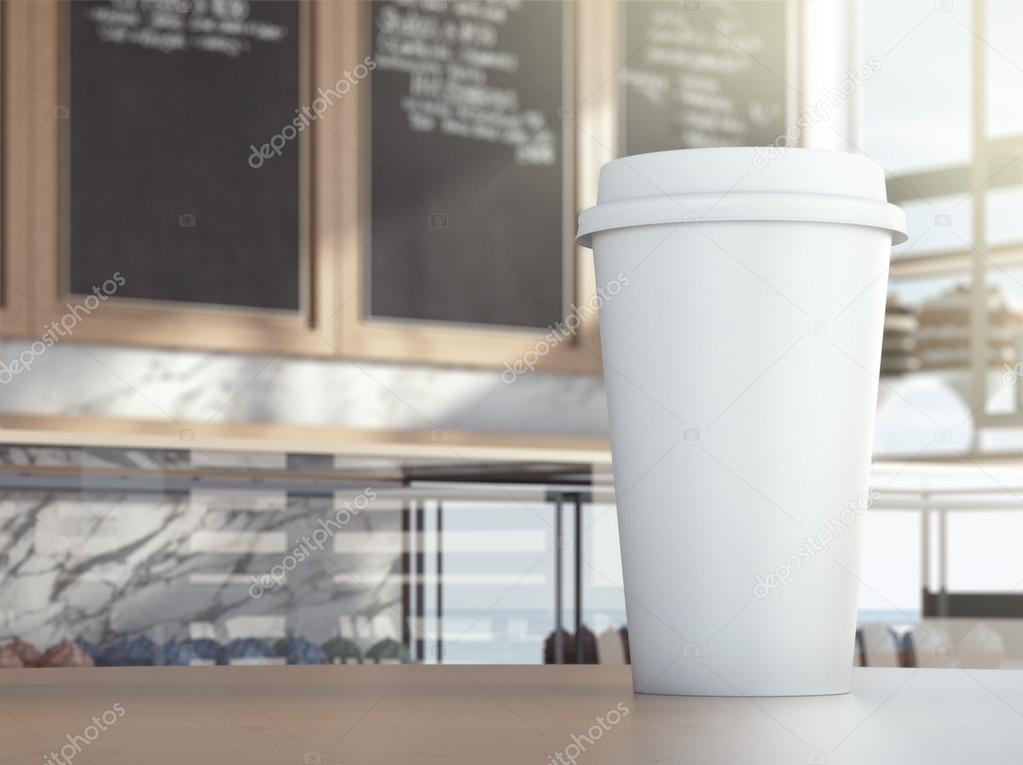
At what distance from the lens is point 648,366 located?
37.2 inches

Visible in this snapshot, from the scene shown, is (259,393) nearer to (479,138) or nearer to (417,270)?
(417,270)

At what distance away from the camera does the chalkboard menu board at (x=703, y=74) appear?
13.1 feet

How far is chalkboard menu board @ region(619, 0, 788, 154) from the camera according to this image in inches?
157

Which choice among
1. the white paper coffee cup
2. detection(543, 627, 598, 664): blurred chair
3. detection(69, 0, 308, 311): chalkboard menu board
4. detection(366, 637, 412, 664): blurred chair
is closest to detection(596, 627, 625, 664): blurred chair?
detection(543, 627, 598, 664): blurred chair

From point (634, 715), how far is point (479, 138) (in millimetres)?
3028

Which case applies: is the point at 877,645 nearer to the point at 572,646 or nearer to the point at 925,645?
the point at 925,645

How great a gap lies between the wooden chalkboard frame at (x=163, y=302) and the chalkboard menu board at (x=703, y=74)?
0.99 metres

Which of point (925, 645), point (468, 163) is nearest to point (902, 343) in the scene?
point (468, 163)

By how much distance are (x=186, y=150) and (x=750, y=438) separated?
2.53 meters

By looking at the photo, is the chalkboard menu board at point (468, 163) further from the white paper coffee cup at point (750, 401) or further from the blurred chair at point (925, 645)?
the white paper coffee cup at point (750, 401)

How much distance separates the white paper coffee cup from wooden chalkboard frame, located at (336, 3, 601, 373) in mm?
2495

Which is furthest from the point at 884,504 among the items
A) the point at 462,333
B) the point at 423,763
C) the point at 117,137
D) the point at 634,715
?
the point at 423,763

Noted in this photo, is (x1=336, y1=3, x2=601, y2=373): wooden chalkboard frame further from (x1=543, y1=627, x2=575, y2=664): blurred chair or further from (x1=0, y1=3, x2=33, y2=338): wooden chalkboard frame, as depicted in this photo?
(x1=543, y1=627, x2=575, y2=664): blurred chair

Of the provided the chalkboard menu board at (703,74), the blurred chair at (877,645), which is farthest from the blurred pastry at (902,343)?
the blurred chair at (877,645)
